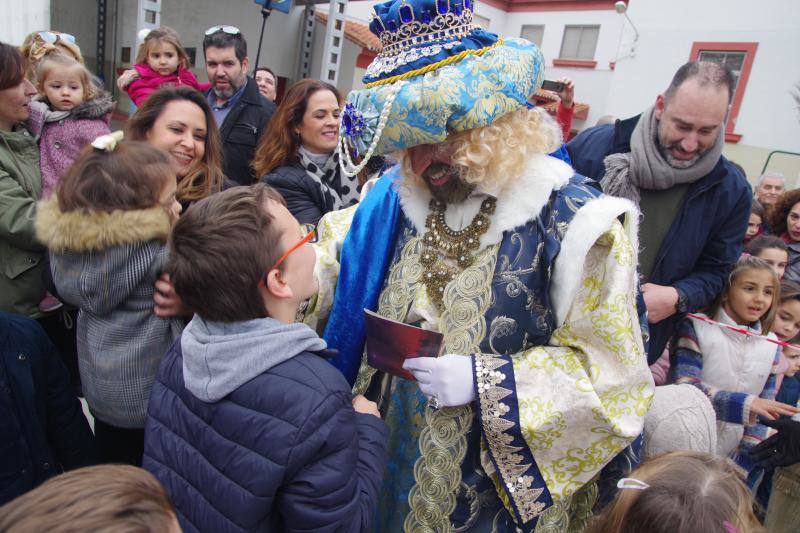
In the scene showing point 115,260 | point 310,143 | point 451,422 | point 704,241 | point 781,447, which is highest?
point 310,143

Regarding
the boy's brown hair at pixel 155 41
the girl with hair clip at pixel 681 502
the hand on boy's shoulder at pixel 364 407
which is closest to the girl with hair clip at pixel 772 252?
the girl with hair clip at pixel 681 502

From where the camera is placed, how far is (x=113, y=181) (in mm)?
1514

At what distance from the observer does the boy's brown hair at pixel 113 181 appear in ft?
4.93

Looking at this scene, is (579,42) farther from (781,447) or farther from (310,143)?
(781,447)

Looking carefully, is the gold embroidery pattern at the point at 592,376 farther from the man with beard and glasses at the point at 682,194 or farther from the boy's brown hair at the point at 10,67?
the boy's brown hair at the point at 10,67

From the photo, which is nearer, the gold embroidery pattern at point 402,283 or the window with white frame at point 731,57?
the gold embroidery pattern at point 402,283

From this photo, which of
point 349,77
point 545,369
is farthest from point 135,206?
point 349,77

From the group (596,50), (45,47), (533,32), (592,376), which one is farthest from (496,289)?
(533,32)

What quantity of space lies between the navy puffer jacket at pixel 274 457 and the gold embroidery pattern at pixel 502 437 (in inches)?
12.9

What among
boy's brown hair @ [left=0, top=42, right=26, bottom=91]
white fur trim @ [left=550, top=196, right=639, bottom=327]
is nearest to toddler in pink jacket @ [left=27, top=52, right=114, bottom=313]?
boy's brown hair @ [left=0, top=42, right=26, bottom=91]

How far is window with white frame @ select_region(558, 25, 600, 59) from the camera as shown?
16.0 m

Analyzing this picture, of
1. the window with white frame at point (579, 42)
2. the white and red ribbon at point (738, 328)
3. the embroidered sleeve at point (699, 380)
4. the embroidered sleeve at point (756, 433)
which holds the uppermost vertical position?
the window with white frame at point (579, 42)

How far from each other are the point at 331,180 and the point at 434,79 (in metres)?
1.66

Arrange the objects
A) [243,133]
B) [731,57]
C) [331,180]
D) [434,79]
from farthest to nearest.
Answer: [731,57] < [243,133] < [331,180] < [434,79]
